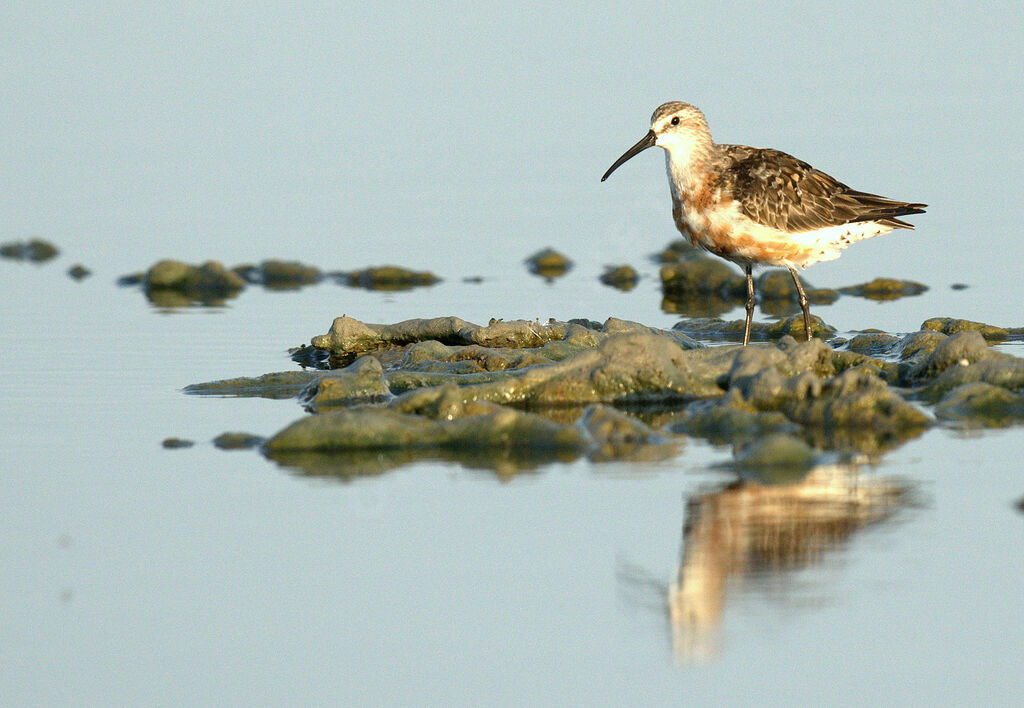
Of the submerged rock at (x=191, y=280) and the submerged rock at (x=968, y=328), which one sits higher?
the submerged rock at (x=191, y=280)

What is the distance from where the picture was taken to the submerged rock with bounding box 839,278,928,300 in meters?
14.9

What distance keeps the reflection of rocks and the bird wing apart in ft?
14.2

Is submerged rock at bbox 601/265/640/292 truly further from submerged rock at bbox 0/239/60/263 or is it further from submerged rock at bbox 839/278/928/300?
submerged rock at bbox 0/239/60/263

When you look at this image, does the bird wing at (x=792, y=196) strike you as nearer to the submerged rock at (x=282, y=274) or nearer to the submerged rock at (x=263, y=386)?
the submerged rock at (x=263, y=386)

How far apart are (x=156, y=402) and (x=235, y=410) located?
694 millimetres

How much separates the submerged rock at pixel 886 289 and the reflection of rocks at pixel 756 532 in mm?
7348

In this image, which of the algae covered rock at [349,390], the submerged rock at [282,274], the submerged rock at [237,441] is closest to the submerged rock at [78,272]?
the submerged rock at [282,274]

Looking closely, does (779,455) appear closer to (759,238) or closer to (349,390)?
(349,390)

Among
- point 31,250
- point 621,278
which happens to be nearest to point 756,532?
point 621,278

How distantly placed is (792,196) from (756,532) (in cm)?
567

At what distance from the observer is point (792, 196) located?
472 inches

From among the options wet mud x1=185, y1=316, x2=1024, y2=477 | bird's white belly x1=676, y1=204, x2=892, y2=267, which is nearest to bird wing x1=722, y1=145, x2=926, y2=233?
bird's white belly x1=676, y1=204, x2=892, y2=267

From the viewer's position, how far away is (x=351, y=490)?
769 cm

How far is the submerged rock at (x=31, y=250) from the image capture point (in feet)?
58.9
